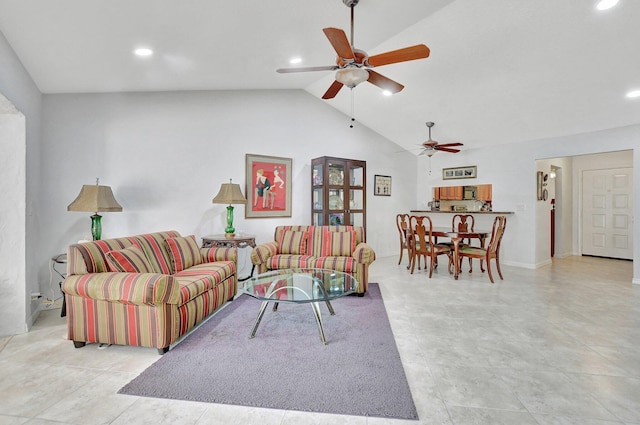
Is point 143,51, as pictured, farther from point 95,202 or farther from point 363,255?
point 363,255

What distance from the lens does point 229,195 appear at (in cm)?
396

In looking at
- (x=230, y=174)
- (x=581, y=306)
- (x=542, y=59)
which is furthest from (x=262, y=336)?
(x=542, y=59)

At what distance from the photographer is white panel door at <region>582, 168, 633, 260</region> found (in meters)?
6.09

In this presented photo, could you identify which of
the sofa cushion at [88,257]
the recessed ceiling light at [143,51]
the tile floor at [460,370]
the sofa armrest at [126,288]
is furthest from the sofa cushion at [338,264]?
the recessed ceiling light at [143,51]

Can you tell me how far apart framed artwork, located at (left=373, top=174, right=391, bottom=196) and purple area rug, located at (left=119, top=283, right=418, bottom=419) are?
12.2 feet

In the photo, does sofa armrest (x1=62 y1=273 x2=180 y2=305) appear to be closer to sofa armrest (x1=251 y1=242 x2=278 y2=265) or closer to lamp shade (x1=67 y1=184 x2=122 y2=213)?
lamp shade (x1=67 y1=184 x2=122 y2=213)

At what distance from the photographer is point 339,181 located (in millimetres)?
5164

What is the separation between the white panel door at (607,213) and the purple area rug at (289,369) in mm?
6598

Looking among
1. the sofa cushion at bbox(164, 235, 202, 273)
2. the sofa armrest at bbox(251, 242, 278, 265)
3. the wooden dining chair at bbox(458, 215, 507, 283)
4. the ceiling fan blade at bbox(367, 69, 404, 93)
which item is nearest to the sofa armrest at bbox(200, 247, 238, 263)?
the sofa cushion at bbox(164, 235, 202, 273)

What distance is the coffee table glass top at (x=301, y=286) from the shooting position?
2.38 meters

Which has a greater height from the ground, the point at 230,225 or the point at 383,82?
the point at 383,82

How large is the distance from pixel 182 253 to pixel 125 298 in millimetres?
1016

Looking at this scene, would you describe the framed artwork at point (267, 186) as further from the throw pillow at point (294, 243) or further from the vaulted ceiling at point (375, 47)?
the vaulted ceiling at point (375, 47)

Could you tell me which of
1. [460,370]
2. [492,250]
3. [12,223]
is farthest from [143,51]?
[492,250]
